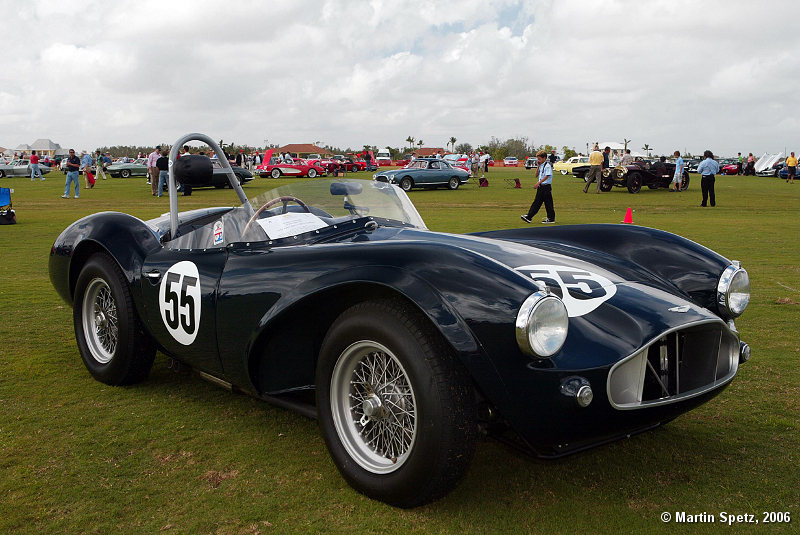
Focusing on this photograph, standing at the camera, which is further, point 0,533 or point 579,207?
point 579,207

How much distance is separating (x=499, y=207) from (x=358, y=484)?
17.6m

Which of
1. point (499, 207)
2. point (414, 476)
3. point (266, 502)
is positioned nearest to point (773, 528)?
point (414, 476)

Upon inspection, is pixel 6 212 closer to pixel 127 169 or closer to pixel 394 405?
pixel 394 405

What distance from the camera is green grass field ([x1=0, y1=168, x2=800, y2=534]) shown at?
260cm

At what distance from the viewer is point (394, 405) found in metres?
2.68

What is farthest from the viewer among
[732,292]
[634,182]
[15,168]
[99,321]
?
[15,168]

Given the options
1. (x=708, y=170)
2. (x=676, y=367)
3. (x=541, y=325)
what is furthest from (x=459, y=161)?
(x=541, y=325)

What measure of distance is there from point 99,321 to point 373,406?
2449 millimetres

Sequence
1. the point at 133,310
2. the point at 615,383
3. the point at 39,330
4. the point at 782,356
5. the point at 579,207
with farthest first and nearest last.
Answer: the point at 579,207 < the point at 39,330 < the point at 782,356 < the point at 133,310 < the point at 615,383

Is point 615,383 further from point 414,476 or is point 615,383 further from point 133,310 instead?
point 133,310

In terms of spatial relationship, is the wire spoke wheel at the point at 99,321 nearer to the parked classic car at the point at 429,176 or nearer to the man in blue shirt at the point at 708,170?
the man in blue shirt at the point at 708,170

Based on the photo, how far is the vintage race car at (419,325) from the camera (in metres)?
2.39

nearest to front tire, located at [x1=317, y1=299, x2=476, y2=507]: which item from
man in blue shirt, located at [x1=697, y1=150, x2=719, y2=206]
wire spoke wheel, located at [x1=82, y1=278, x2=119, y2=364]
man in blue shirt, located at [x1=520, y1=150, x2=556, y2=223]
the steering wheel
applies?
the steering wheel

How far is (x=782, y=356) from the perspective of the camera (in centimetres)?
461
